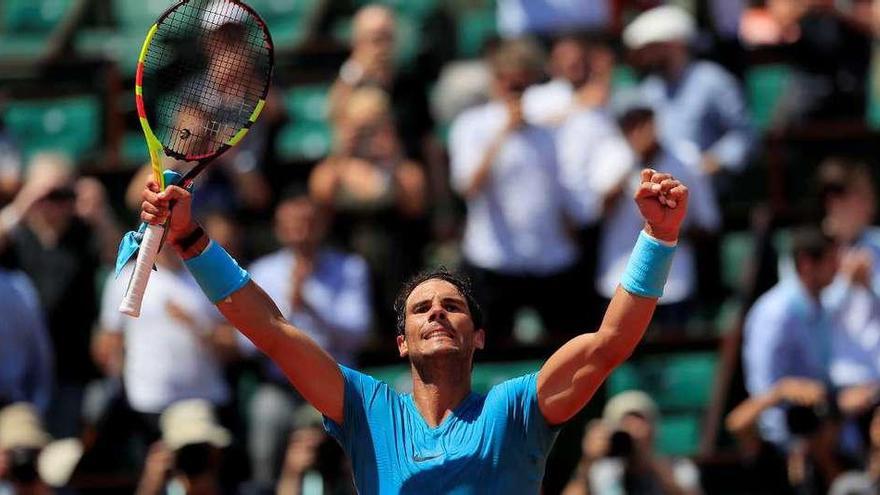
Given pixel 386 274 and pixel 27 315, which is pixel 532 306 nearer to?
pixel 386 274

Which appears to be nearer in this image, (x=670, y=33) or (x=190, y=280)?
(x=190, y=280)

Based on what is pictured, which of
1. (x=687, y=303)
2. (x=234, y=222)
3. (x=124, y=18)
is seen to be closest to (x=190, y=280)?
(x=234, y=222)

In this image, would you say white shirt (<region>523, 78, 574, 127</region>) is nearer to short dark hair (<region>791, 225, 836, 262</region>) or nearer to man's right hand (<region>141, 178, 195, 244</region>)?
short dark hair (<region>791, 225, 836, 262</region>)

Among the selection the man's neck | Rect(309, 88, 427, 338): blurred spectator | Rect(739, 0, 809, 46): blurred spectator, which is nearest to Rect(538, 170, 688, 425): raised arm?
the man's neck

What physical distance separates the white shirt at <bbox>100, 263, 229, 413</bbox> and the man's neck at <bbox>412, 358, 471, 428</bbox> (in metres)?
4.48

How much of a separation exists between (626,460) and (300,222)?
2.21 m

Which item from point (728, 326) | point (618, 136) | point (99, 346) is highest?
point (618, 136)

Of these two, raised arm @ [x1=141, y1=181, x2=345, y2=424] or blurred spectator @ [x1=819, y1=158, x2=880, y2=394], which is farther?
blurred spectator @ [x1=819, y1=158, x2=880, y2=394]

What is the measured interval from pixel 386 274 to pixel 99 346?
5.16 ft

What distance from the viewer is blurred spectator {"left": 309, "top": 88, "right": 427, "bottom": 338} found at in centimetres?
1155

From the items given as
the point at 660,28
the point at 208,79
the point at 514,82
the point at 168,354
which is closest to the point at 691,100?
the point at 660,28

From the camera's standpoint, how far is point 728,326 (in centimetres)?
1174

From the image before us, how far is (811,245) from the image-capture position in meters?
10.5

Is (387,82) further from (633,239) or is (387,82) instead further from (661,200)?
(661,200)
